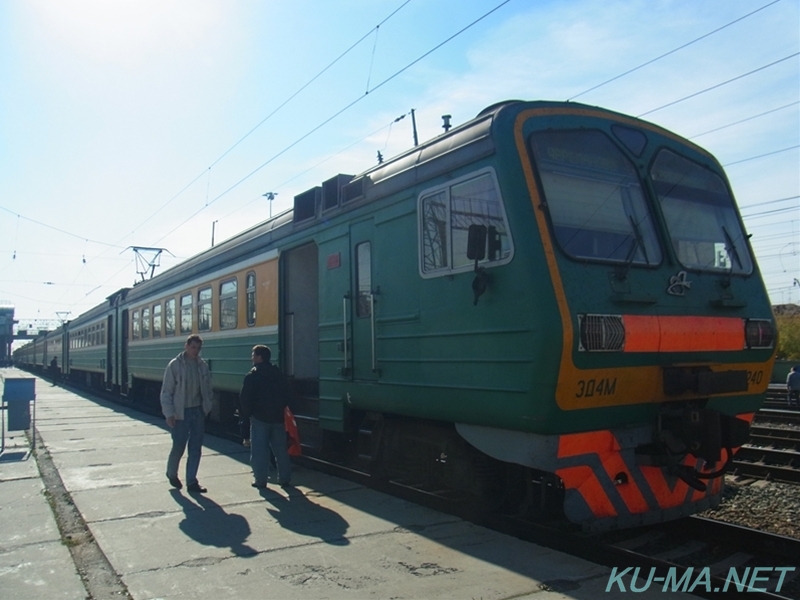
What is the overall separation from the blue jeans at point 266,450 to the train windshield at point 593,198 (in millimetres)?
3902

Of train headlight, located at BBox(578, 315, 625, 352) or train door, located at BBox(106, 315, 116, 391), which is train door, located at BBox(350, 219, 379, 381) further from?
train door, located at BBox(106, 315, 116, 391)

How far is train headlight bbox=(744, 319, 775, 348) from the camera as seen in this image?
5.93m

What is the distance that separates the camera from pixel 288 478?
7469 mm

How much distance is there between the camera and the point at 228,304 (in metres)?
11.1

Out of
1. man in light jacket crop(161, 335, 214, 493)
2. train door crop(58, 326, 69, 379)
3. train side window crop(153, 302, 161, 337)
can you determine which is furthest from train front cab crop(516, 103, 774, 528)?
train door crop(58, 326, 69, 379)

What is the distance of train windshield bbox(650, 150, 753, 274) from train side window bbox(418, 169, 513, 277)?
4.94 ft

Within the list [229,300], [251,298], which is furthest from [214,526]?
[229,300]

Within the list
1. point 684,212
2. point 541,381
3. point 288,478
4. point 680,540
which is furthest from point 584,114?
point 288,478

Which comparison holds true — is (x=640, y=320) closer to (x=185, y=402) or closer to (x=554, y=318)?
(x=554, y=318)

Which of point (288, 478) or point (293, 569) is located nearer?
point (293, 569)

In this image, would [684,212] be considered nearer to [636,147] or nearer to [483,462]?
[636,147]

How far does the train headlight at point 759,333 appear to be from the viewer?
19.5 ft

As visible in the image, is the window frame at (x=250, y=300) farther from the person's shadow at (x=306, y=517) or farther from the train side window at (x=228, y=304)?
the person's shadow at (x=306, y=517)

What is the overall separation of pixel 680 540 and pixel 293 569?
9.72 feet
